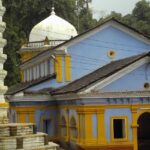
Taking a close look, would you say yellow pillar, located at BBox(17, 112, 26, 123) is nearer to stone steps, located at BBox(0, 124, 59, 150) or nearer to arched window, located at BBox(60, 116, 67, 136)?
arched window, located at BBox(60, 116, 67, 136)

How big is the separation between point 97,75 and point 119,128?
10.8 ft

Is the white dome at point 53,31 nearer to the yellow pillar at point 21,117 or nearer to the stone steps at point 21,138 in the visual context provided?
the yellow pillar at point 21,117

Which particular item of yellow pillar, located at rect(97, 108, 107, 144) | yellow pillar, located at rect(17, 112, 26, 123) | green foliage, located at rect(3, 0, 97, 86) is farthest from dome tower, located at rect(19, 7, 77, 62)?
green foliage, located at rect(3, 0, 97, 86)

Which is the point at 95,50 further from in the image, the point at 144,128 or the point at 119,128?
the point at 119,128

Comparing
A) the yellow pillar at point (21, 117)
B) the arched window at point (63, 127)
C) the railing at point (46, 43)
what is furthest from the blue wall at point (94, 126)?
the railing at point (46, 43)

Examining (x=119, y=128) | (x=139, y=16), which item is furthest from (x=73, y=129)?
(x=139, y=16)

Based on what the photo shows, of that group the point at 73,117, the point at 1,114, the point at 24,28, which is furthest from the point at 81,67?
the point at 24,28

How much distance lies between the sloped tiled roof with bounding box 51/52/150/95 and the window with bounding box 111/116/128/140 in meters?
2.07

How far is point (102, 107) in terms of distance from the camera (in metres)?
23.7

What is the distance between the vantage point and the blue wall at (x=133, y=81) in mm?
24089

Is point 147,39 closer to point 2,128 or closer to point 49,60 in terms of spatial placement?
point 49,60

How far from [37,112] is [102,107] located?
5145mm

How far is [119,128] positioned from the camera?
80.9ft

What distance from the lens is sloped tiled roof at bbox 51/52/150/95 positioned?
23984 mm
